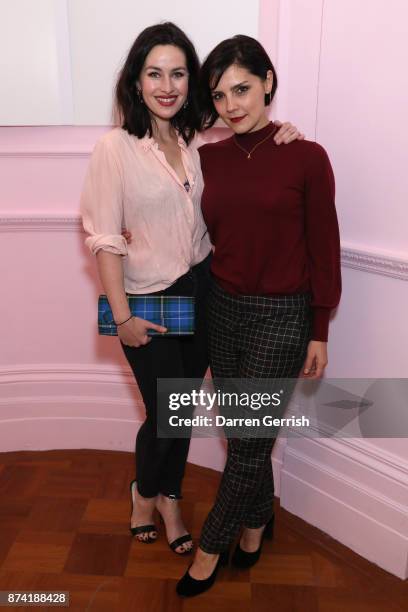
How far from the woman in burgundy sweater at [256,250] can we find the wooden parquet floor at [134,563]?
144mm

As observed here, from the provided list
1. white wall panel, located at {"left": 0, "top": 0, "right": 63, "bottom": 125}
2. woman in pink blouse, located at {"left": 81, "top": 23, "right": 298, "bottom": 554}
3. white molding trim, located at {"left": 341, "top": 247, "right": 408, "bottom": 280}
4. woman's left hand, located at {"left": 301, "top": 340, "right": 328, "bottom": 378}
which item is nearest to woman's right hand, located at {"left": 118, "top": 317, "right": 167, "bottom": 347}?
woman in pink blouse, located at {"left": 81, "top": 23, "right": 298, "bottom": 554}

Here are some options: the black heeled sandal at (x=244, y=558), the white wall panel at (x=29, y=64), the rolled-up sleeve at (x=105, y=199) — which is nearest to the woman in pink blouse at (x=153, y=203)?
the rolled-up sleeve at (x=105, y=199)

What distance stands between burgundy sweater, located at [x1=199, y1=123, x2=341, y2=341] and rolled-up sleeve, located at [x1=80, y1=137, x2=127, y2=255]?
0.89 ft

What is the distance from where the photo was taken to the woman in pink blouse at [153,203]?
1.69m

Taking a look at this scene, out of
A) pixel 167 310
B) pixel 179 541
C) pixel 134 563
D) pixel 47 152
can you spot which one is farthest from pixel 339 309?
pixel 47 152

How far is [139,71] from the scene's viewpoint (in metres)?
1.71

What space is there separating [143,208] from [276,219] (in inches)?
15.3

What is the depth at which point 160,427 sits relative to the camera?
197 cm

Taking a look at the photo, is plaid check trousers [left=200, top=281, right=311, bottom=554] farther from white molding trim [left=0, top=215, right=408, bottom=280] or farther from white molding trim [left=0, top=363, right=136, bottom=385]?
white molding trim [left=0, top=363, right=136, bottom=385]

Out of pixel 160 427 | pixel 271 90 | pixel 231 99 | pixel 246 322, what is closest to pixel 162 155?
pixel 231 99

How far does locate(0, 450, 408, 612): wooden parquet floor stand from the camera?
1.90 meters

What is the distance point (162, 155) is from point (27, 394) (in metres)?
1.45

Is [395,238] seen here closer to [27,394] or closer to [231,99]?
[231,99]

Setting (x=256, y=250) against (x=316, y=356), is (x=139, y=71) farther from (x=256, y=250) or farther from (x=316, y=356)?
(x=316, y=356)
